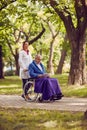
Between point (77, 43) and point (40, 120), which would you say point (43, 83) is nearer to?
point (40, 120)

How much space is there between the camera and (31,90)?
14680 millimetres

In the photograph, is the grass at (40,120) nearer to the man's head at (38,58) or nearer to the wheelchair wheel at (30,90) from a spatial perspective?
the wheelchair wheel at (30,90)

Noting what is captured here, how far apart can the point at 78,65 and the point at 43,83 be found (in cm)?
672

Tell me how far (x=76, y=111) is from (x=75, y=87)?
8154 mm

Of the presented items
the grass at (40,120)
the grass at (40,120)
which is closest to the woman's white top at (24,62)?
the grass at (40,120)

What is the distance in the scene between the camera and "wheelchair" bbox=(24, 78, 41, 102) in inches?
562

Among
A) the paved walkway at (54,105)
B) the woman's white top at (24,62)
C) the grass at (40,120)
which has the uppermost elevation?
the woman's white top at (24,62)

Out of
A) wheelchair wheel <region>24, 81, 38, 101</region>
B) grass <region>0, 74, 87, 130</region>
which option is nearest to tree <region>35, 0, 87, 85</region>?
wheelchair wheel <region>24, 81, 38, 101</region>

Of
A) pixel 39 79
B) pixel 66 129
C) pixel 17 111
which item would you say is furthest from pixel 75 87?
pixel 66 129

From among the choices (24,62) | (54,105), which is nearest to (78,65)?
(24,62)

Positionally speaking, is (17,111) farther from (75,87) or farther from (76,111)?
(75,87)

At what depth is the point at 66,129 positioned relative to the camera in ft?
29.0

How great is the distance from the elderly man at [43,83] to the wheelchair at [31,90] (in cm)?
20

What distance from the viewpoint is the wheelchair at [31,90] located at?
14274 mm
